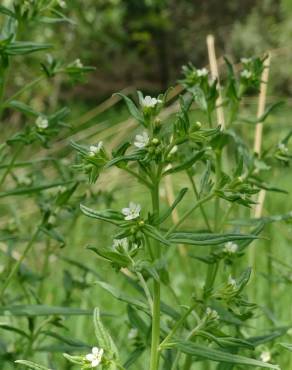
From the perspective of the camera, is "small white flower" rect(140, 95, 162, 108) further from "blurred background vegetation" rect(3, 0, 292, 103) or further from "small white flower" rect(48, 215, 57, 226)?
"blurred background vegetation" rect(3, 0, 292, 103)

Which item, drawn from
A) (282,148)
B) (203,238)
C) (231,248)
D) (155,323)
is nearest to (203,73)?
(282,148)

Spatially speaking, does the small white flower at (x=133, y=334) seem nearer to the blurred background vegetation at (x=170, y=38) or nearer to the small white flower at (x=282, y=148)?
the small white flower at (x=282, y=148)

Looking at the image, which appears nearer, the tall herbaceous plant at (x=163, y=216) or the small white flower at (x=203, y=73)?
the tall herbaceous plant at (x=163, y=216)

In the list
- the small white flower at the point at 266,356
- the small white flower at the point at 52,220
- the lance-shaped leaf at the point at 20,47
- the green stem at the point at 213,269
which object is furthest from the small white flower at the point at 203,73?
the small white flower at the point at 266,356

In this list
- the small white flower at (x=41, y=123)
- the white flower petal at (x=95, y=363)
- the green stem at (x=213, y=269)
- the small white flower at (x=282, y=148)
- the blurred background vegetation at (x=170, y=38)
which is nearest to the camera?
the white flower petal at (x=95, y=363)

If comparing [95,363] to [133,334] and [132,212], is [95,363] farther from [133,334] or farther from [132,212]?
[133,334]

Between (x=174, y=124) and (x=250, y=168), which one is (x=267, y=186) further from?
(x=174, y=124)

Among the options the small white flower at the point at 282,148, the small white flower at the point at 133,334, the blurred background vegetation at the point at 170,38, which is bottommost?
the small white flower at the point at 133,334
